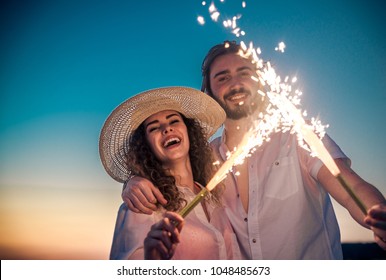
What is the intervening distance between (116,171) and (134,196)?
51cm

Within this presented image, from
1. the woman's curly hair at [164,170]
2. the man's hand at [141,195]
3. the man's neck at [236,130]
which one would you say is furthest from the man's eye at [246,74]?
the man's hand at [141,195]

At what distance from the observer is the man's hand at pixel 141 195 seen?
7.84 ft

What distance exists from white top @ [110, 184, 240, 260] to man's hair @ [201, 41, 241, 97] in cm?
79

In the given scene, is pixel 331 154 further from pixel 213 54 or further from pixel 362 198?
pixel 213 54

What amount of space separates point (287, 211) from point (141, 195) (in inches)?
37.7

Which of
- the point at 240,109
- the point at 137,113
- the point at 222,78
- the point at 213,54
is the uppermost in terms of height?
the point at 213,54

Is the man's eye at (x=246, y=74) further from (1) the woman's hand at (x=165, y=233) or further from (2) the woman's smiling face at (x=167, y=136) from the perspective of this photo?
(1) the woman's hand at (x=165, y=233)

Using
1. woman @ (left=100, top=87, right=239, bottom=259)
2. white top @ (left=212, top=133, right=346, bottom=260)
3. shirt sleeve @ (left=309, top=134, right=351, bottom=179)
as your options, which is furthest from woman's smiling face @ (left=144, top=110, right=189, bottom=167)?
shirt sleeve @ (left=309, top=134, right=351, bottom=179)

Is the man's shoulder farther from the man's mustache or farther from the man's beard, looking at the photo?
the man's mustache

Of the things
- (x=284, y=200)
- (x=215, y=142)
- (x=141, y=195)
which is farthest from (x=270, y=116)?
(x=141, y=195)

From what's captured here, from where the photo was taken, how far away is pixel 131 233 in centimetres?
248

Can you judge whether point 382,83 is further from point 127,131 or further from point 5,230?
point 5,230
